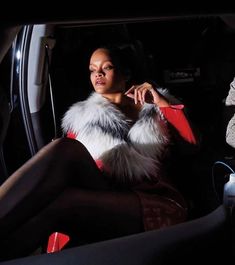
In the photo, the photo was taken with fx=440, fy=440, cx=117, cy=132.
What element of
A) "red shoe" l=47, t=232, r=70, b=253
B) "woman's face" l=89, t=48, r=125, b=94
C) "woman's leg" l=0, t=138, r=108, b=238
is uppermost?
"woman's face" l=89, t=48, r=125, b=94

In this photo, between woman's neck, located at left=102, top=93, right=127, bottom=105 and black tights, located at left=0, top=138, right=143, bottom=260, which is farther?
woman's neck, located at left=102, top=93, right=127, bottom=105

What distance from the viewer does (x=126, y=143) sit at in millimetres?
1487

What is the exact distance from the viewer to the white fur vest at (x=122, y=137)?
56.5 inches

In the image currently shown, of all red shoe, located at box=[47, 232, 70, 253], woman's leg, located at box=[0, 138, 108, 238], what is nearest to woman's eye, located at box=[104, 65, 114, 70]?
woman's leg, located at box=[0, 138, 108, 238]

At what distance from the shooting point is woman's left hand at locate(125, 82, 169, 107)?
155 cm

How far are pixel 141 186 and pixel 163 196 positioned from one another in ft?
0.26

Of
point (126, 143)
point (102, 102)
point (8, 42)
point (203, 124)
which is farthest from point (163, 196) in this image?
point (8, 42)

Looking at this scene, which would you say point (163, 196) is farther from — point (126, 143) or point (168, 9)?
point (168, 9)

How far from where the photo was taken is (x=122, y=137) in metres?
1.50

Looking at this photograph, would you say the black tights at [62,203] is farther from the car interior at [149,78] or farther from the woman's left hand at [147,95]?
the woman's left hand at [147,95]

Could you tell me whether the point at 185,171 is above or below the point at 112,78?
below

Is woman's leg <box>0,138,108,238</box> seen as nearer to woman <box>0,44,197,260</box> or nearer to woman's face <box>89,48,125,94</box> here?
woman <box>0,44,197,260</box>

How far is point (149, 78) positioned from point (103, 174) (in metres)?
0.56

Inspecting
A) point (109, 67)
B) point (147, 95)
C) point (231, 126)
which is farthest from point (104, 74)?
point (231, 126)
